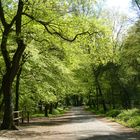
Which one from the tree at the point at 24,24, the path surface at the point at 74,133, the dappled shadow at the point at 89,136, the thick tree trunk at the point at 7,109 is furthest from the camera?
the thick tree trunk at the point at 7,109

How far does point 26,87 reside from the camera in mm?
33656

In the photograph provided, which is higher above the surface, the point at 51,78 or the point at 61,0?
the point at 61,0

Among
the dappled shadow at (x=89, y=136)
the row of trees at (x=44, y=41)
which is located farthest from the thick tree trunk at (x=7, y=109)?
the dappled shadow at (x=89, y=136)

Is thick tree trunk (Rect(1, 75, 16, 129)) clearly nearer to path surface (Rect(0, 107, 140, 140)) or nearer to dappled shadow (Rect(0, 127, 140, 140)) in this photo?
path surface (Rect(0, 107, 140, 140))

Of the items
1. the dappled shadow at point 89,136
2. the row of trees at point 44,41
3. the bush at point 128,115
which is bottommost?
the dappled shadow at point 89,136

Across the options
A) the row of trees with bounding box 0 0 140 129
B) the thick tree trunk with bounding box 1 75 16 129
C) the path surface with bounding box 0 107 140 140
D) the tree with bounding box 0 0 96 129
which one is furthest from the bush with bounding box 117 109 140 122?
the thick tree trunk with bounding box 1 75 16 129

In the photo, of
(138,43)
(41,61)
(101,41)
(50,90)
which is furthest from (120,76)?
(101,41)

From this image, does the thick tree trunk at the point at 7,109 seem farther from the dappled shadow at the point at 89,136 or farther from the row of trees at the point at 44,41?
the dappled shadow at the point at 89,136

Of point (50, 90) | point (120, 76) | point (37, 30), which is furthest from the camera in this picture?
point (120, 76)

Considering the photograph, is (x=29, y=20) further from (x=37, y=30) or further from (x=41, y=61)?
(x=41, y=61)

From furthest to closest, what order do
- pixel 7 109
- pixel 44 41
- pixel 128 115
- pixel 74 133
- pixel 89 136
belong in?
pixel 128 115 → pixel 44 41 → pixel 7 109 → pixel 74 133 → pixel 89 136

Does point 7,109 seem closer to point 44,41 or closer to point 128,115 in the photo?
point 44,41

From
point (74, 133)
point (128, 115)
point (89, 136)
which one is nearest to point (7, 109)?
point (74, 133)

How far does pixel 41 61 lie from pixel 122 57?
21.7 meters
